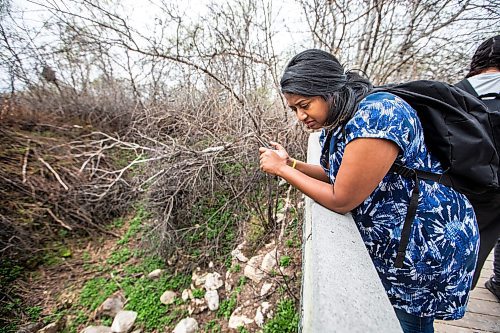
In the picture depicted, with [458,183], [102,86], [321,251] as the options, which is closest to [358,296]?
[321,251]

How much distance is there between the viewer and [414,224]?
3.09 ft

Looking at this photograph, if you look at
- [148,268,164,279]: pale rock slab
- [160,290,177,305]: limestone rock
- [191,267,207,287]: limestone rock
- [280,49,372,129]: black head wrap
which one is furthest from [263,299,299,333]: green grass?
[148,268,164,279]: pale rock slab

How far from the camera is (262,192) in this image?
13.6 ft

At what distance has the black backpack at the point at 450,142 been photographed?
883 millimetres

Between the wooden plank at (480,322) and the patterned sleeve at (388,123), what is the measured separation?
2026mm

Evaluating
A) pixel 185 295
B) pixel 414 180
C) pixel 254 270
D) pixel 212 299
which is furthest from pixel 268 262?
pixel 414 180

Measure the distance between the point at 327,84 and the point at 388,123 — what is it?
1.09 ft

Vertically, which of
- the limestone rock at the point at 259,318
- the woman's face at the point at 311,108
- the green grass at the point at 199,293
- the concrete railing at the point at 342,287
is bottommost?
the green grass at the point at 199,293

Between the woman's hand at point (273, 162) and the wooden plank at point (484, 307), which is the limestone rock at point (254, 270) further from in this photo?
the woman's hand at point (273, 162)

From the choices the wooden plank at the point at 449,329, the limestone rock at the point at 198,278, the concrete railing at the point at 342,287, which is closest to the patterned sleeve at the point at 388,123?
the concrete railing at the point at 342,287

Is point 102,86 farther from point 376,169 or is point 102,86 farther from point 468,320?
point 468,320

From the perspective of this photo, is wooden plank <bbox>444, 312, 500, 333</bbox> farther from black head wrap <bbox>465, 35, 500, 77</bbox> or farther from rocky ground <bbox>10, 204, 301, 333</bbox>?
black head wrap <bbox>465, 35, 500, 77</bbox>

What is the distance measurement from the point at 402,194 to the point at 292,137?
3086 millimetres

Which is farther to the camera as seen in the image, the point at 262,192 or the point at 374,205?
the point at 262,192
